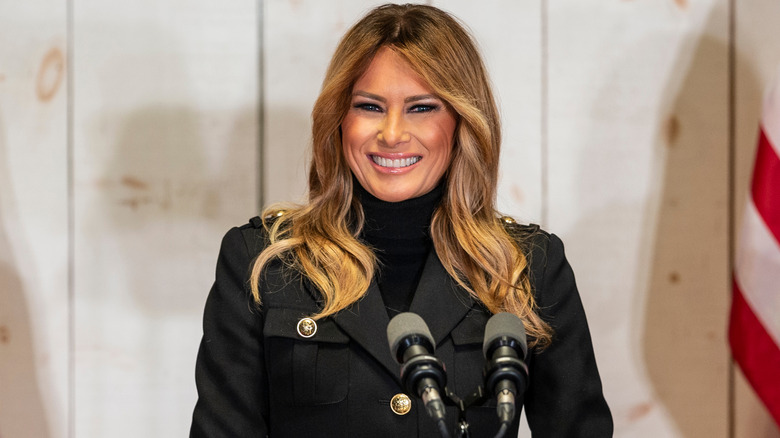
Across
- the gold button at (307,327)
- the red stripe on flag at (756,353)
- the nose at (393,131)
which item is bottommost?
the red stripe on flag at (756,353)

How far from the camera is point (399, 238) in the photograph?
1.67m

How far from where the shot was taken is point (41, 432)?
7.20ft

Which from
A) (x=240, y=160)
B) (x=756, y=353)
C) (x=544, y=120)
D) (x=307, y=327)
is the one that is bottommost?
(x=756, y=353)

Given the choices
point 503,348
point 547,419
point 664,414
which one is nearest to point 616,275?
point 664,414

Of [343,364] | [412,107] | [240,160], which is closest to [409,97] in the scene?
[412,107]

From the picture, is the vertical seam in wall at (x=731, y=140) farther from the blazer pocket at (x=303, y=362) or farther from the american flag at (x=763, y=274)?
the blazer pocket at (x=303, y=362)

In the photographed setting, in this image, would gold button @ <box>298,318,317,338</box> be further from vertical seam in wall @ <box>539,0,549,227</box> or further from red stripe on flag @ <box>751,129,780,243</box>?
red stripe on flag @ <box>751,129,780,243</box>

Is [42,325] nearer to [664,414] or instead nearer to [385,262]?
[385,262]

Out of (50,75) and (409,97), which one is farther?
(50,75)

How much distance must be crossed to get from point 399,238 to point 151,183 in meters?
0.78

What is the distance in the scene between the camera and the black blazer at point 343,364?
1532 mm

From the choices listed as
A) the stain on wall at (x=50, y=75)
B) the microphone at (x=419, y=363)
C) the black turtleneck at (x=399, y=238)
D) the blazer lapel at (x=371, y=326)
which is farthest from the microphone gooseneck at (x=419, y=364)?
the stain on wall at (x=50, y=75)

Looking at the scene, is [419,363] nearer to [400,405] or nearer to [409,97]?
[400,405]

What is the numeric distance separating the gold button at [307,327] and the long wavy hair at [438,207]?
20 millimetres
